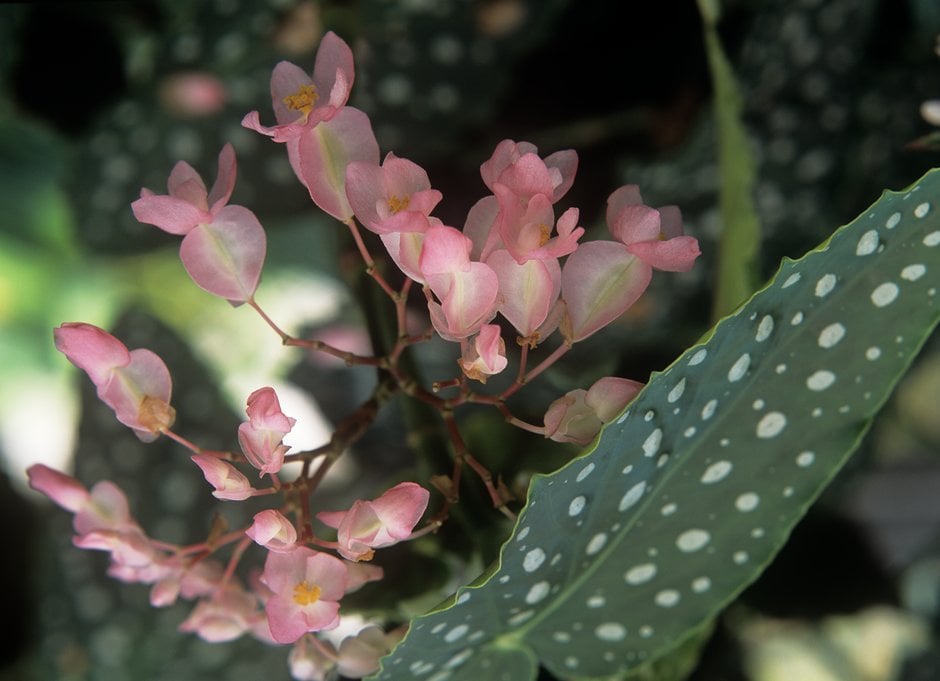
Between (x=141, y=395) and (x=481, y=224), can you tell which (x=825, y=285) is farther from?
(x=141, y=395)

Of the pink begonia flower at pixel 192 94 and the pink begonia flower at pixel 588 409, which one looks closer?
the pink begonia flower at pixel 588 409

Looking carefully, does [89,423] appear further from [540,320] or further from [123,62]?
[540,320]

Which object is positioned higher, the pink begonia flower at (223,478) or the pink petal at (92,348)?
the pink petal at (92,348)

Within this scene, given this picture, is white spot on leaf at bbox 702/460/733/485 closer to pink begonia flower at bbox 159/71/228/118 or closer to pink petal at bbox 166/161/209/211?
pink petal at bbox 166/161/209/211

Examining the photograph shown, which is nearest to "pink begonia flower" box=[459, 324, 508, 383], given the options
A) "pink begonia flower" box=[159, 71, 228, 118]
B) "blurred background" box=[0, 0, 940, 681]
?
"blurred background" box=[0, 0, 940, 681]

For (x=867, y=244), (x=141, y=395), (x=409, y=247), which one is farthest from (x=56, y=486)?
(x=867, y=244)

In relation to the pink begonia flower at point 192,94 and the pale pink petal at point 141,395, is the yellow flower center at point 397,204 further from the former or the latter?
the pink begonia flower at point 192,94

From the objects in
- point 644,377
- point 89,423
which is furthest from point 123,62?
point 644,377

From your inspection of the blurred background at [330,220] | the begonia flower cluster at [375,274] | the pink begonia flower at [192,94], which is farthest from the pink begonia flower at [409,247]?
the pink begonia flower at [192,94]
